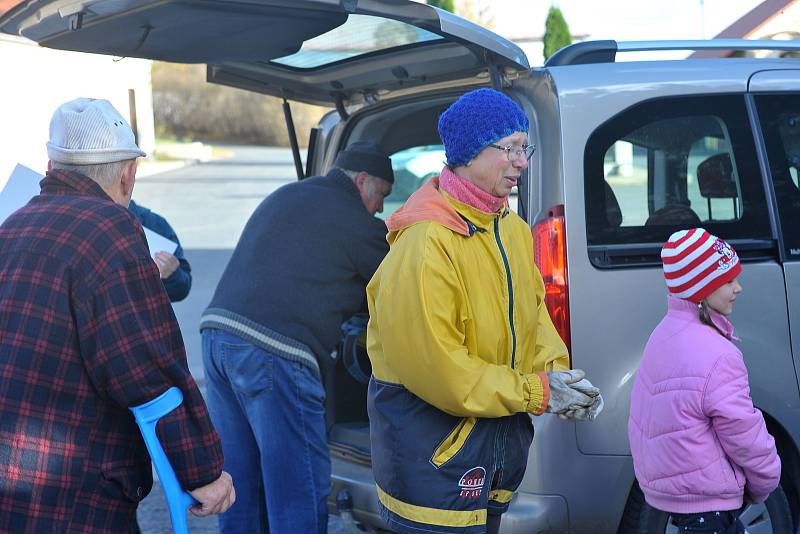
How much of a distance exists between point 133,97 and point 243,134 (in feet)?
58.9

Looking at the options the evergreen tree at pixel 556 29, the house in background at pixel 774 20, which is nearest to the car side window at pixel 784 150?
the house in background at pixel 774 20

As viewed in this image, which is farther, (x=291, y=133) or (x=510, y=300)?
(x=291, y=133)

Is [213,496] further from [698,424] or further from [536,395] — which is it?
[698,424]

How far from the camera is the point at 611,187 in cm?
347

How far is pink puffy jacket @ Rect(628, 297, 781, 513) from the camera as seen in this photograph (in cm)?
293

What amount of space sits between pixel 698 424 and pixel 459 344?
2.77 feet

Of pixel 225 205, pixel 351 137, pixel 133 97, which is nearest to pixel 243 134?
pixel 133 97

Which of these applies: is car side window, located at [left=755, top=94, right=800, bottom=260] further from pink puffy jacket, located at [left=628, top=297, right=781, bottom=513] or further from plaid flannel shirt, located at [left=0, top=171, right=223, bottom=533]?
plaid flannel shirt, located at [left=0, top=171, right=223, bottom=533]

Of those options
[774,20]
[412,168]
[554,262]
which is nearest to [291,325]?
[554,262]

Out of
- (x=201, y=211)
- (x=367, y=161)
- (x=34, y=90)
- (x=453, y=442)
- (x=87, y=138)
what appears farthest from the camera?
(x=201, y=211)

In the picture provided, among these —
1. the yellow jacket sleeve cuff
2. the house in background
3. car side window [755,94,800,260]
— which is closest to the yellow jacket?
the yellow jacket sleeve cuff

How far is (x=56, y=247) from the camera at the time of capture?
2.36 meters

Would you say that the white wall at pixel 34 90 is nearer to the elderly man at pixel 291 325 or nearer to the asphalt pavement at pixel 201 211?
the asphalt pavement at pixel 201 211

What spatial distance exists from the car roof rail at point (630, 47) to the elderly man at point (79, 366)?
1.90 meters
